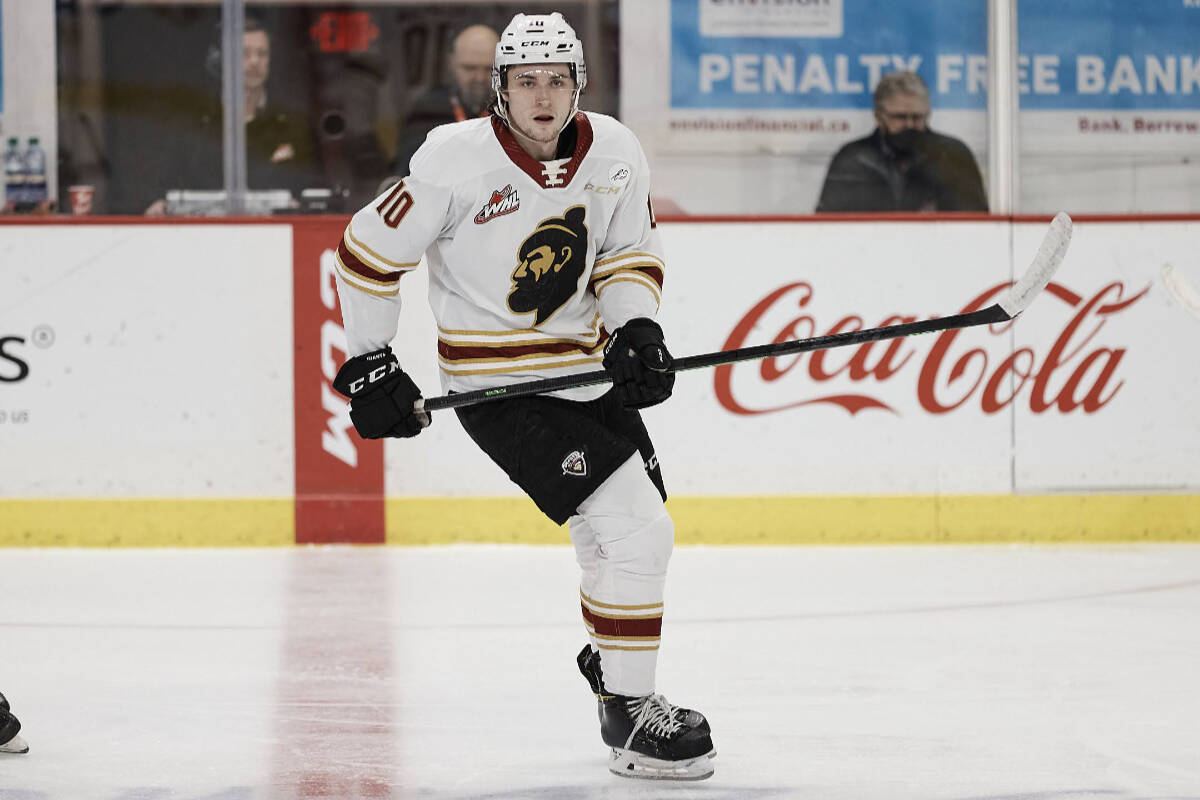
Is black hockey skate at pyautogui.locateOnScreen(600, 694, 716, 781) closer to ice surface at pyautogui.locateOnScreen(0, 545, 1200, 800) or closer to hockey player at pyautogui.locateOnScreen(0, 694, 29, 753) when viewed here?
ice surface at pyautogui.locateOnScreen(0, 545, 1200, 800)

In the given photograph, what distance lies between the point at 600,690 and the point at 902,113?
3.16 m

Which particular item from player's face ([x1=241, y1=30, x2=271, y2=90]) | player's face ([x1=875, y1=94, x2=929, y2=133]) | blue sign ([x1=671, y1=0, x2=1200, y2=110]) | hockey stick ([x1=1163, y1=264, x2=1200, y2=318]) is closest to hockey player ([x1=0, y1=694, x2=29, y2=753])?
hockey stick ([x1=1163, y1=264, x2=1200, y2=318])

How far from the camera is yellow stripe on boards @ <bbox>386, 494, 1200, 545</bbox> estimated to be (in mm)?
5328

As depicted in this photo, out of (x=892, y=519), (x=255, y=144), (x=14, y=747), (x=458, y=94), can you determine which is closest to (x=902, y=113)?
(x=892, y=519)

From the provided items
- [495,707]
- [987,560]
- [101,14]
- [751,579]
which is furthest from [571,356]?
[101,14]

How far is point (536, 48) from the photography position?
2.73 meters

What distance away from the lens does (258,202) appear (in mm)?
5453

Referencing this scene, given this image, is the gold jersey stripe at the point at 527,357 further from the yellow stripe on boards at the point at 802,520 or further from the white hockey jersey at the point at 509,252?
the yellow stripe on boards at the point at 802,520

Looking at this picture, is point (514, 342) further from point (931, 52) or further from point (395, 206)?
point (931, 52)

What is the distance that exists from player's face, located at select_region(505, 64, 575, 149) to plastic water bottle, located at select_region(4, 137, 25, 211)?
3.11 metres

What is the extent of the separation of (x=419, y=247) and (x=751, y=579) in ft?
7.20

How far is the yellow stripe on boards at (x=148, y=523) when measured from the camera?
530 centimetres

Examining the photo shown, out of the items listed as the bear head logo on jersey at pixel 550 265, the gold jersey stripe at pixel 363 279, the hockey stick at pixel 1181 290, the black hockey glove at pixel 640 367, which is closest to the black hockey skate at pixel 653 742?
the black hockey glove at pixel 640 367

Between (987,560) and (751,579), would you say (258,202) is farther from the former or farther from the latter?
(987,560)
